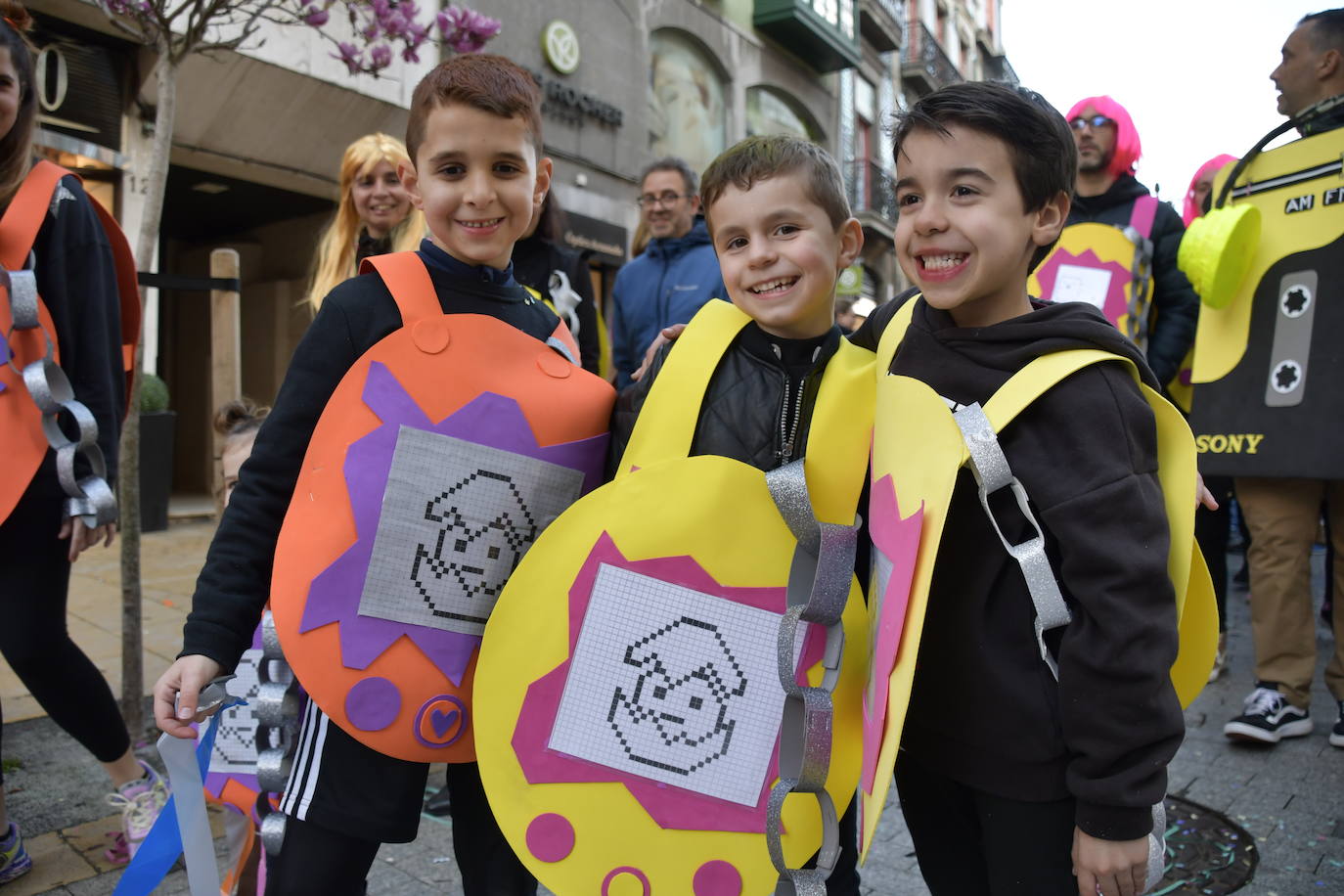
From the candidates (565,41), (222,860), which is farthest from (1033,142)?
(565,41)

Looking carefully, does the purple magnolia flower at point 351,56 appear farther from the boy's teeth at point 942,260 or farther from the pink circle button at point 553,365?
the boy's teeth at point 942,260

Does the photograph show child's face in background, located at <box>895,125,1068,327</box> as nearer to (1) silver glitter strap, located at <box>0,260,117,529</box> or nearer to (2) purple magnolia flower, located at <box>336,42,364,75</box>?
(1) silver glitter strap, located at <box>0,260,117,529</box>

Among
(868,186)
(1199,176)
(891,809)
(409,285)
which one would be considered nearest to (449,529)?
(409,285)

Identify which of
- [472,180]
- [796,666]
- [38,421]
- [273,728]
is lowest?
[273,728]

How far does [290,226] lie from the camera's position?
33.5ft

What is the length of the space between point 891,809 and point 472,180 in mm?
2105

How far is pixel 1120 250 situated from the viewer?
3.34 m

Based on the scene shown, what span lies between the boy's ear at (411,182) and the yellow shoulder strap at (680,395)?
0.53m

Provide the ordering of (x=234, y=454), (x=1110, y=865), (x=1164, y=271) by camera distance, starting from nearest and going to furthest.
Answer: (x=1110, y=865)
(x=234, y=454)
(x=1164, y=271)

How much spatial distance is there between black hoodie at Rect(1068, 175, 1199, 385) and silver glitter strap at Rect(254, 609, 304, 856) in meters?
3.04

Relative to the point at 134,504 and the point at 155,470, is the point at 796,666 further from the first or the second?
the point at 155,470

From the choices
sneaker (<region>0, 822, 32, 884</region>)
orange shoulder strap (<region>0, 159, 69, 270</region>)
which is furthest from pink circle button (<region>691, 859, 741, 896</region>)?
orange shoulder strap (<region>0, 159, 69, 270</region>)

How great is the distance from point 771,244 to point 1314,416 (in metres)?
2.22

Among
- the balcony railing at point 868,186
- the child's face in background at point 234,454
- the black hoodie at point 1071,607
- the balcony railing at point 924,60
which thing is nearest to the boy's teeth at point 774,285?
the black hoodie at point 1071,607
